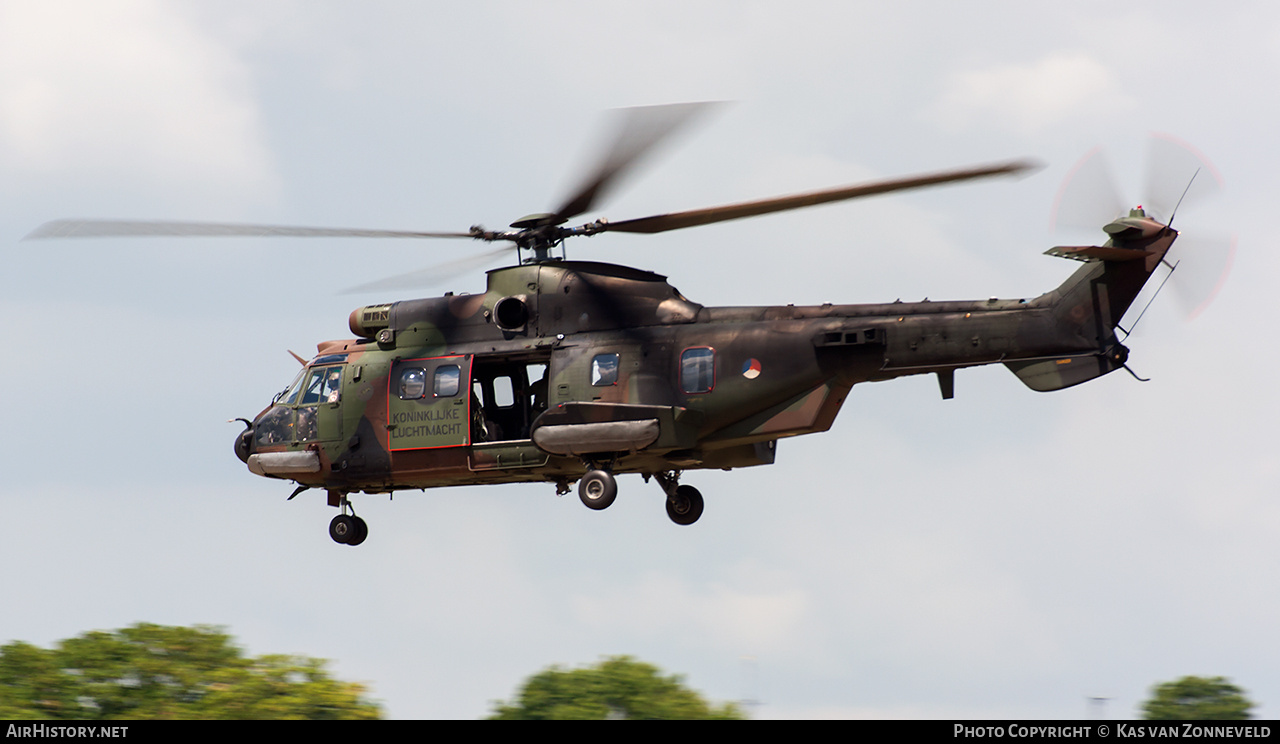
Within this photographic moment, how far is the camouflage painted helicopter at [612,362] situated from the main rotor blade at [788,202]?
33 mm

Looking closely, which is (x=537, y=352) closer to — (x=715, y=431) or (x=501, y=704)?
(x=715, y=431)

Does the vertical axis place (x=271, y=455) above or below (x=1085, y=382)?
above

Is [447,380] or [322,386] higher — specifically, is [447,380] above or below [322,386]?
below

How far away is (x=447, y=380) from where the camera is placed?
2514 cm

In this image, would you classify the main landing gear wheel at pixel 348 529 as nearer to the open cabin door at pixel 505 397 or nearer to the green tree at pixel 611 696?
the open cabin door at pixel 505 397

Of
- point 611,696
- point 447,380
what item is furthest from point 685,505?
point 611,696

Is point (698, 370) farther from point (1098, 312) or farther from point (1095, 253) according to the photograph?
point (1095, 253)

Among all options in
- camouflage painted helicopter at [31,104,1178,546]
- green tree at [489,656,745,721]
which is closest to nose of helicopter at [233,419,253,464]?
camouflage painted helicopter at [31,104,1178,546]

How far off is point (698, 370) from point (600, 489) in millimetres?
2425

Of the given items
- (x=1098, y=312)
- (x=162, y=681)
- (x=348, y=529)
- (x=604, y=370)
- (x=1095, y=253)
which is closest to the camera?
(x=1095, y=253)

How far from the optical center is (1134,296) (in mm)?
22156
